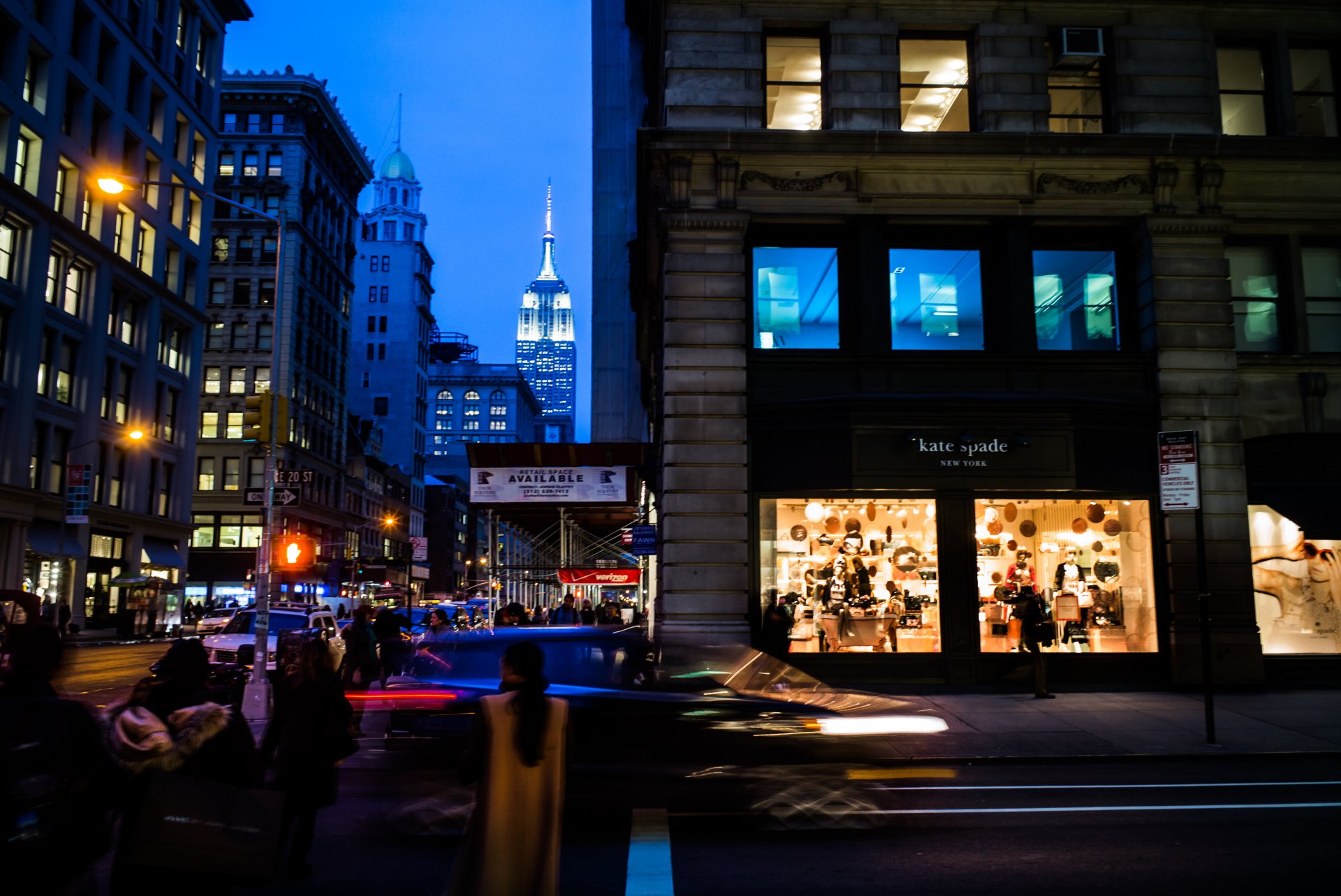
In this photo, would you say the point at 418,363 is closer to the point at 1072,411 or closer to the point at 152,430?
the point at 152,430

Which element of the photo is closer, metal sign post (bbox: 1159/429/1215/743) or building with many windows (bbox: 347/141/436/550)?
metal sign post (bbox: 1159/429/1215/743)

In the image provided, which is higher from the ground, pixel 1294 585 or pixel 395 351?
pixel 395 351

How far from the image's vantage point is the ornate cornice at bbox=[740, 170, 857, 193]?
19.0m

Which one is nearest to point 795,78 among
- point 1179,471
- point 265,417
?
point 1179,471

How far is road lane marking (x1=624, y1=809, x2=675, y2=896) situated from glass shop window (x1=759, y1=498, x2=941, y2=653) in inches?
370

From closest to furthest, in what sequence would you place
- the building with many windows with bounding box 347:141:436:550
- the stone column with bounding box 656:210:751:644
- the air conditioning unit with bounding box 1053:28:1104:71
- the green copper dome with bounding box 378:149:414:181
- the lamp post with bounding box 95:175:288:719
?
the lamp post with bounding box 95:175:288:719 → the stone column with bounding box 656:210:751:644 → the air conditioning unit with bounding box 1053:28:1104:71 → the building with many windows with bounding box 347:141:436:550 → the green copper dome with bounding box 378:149:414:181

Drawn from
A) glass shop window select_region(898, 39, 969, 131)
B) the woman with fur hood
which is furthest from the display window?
the woman with fur hood

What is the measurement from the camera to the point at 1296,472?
1912cm

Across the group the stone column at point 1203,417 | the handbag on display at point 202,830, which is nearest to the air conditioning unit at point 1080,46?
the stone column at point 1203,417

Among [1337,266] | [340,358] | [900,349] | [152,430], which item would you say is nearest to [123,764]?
[900,349]

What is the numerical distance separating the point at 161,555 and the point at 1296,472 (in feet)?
178

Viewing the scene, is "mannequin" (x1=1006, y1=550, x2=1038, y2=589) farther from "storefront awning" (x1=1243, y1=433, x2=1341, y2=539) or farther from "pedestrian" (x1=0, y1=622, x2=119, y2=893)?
"pedestrian" (x1=0, y1=622, x2=119, y2=893)

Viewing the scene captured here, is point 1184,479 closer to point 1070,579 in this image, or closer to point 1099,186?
point 1070,579

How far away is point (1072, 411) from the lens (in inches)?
720
